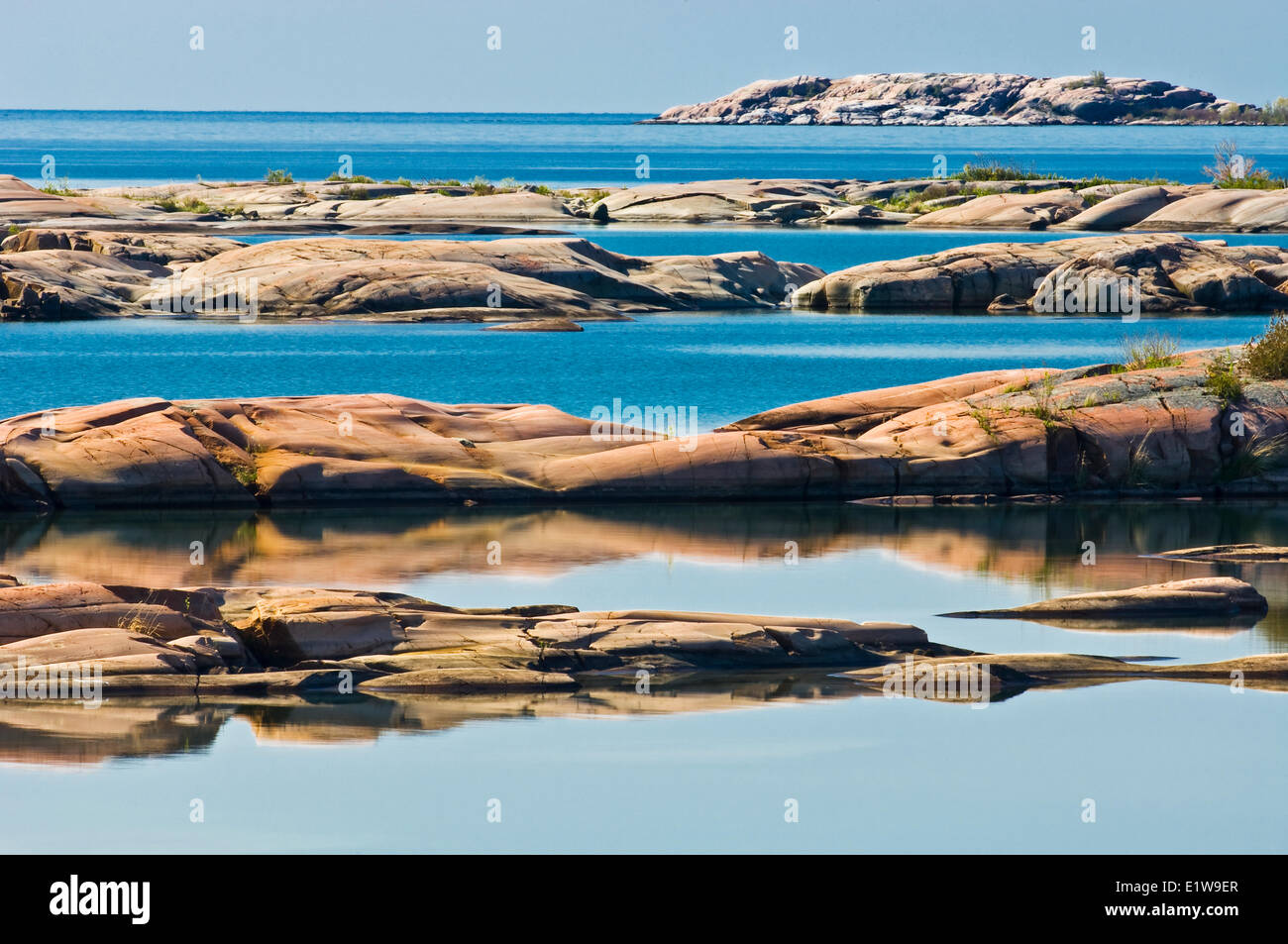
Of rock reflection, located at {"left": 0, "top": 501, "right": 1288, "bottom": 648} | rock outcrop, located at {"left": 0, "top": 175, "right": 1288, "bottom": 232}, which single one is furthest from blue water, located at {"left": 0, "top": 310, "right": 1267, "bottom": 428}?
rock outcrop, located at {"left": 0, "top": 175, "right": 1288, "bottom": 232}

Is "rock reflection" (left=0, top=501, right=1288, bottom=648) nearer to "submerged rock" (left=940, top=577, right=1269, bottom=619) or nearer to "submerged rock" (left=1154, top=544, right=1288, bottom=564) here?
"submerged rock" (left=1154, top=544, right=1288, bottom=564)

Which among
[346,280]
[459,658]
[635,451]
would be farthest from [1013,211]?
[459,658]

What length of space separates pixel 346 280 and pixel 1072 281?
76.6 feet

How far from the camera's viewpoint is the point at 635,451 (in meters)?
27.4

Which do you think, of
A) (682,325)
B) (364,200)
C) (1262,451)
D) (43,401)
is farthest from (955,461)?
(364,200)

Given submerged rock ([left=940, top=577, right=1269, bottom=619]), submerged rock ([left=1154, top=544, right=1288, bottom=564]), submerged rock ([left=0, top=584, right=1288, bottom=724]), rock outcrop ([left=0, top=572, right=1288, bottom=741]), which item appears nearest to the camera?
rock outcrop ([left=0, top=572, right=1288, bottom=741])

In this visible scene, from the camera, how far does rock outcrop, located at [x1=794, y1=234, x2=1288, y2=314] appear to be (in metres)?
60.0

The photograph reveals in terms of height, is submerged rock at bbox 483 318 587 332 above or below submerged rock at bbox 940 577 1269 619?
above

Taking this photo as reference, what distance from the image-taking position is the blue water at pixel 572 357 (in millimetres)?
40250

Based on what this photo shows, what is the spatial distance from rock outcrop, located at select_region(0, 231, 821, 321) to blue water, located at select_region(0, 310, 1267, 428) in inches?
47.7

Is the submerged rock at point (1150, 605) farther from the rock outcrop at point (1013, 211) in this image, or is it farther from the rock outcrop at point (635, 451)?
the rock outcrop at point (1013, 211)

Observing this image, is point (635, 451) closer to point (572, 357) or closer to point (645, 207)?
point (572, 357)

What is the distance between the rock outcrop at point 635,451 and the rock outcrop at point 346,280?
26343 mm

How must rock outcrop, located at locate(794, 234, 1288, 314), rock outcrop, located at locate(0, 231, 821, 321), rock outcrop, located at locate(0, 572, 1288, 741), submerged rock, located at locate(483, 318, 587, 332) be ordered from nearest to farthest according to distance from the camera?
rock outcrop, located at locate(0, 572, 1288, 741) < submerged rock, located at locate(483, 318, 587, 332) < rock outcrop, located at locate(0, 231, 821, 321) < rock outcrop, located at locate(794, 234, 1288, 314)
